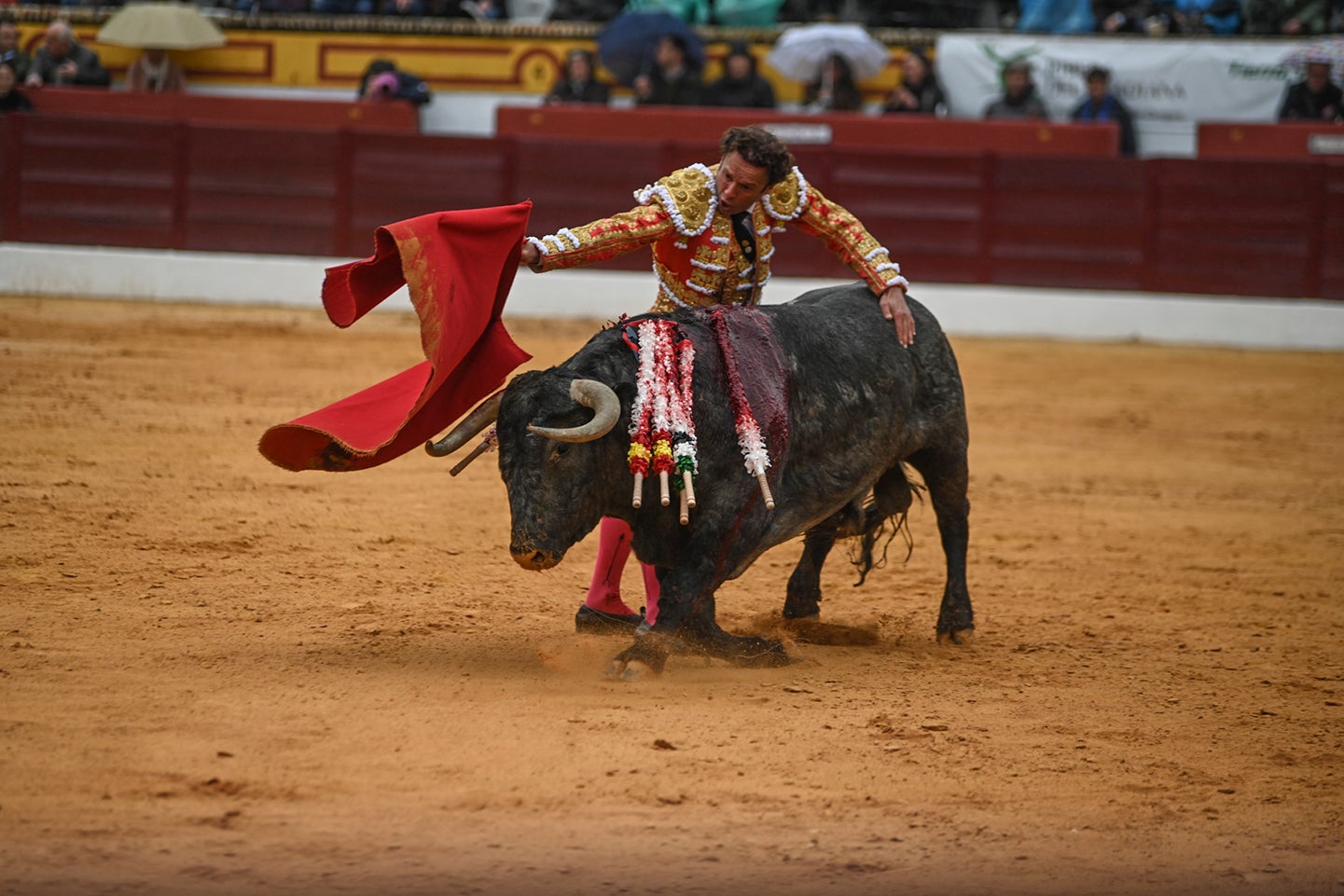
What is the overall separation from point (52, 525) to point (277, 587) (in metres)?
0.88

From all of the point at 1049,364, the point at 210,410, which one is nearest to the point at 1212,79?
the point at 1049,364

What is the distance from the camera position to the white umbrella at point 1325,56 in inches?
420

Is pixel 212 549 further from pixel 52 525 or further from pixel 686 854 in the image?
pixel 686 854

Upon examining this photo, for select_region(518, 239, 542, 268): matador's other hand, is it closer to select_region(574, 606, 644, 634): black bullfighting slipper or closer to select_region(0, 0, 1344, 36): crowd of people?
select_region(574, 606, 644, 634): black bullfighting slipper

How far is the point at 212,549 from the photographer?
4.45 metres

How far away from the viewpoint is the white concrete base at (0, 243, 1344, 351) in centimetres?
1065

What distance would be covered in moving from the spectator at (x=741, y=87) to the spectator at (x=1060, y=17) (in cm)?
207

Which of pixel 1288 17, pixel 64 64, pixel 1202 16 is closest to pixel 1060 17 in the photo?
pixel 1202 16

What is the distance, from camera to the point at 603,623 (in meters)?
3.74

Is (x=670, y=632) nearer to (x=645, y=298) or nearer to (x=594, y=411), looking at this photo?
(x=594, y=411)

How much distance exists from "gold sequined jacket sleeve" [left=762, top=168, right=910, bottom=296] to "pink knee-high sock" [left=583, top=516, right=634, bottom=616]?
33.2 inches

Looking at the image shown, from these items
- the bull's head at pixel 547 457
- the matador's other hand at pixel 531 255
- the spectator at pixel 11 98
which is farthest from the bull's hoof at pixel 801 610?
the spectator at pixel 11 98

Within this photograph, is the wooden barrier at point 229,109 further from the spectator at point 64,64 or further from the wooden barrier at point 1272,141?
the wooden barrier at point 1272,141

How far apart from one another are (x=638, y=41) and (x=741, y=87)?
85 cm
